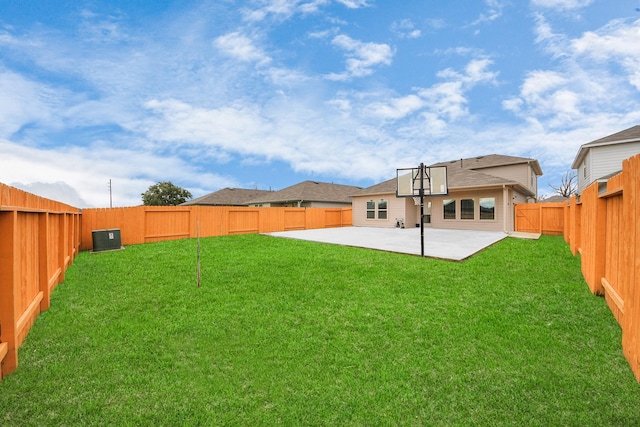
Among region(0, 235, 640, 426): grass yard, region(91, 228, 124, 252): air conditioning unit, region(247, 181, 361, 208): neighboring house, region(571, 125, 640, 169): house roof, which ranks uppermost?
region(571, 125, 640, 169): house roof

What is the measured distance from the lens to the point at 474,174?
57.5 ft

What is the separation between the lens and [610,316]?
358 cm

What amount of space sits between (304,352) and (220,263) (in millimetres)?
4941

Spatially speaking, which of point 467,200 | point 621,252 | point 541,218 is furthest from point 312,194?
point 621,252

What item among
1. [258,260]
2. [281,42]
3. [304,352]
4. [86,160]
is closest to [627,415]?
[304,352]

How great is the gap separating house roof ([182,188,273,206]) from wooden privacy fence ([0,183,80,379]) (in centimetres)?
2690

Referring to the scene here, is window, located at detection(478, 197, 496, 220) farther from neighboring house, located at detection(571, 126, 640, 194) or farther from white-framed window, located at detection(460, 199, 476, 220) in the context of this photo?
neighboring house, located at detection(571, 126, 640, 194)

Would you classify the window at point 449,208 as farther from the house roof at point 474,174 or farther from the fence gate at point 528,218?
the fence gate at point 528,218

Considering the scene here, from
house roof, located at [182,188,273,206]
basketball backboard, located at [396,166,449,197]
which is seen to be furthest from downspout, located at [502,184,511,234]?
house roof, located at [182,188,273,206]

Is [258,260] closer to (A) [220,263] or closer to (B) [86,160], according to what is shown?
(A) [220,263]

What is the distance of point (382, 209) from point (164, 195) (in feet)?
101

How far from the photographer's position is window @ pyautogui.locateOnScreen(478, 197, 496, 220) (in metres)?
15.6

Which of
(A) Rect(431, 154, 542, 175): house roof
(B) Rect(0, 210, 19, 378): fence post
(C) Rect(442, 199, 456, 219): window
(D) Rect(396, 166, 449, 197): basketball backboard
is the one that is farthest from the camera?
(A) Rect(431, 154, 542, 175): house roof

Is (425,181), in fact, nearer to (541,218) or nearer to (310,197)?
(541,218)
